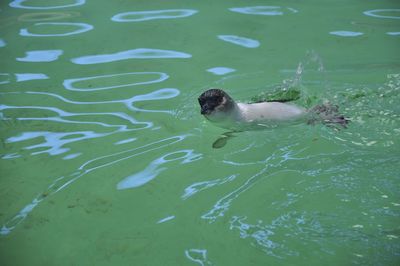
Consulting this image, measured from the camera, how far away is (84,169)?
4969mm

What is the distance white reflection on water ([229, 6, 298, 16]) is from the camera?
8.76 m

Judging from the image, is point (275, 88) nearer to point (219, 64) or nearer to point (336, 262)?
point (219, 64)

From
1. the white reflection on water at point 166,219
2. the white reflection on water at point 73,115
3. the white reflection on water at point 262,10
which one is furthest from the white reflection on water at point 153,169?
the white reflection on water at point 262,10

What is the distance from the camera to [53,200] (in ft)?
14.9

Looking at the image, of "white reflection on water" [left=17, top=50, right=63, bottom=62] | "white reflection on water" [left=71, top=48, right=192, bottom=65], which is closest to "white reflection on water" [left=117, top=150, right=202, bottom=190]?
"white reflection on water" [left=71, top=48, right=192, bottom=65]

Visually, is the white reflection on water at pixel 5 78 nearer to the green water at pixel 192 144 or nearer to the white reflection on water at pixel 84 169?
the green water at pixel 192 144

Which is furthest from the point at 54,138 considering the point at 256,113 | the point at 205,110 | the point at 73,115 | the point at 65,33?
the point at 65,33

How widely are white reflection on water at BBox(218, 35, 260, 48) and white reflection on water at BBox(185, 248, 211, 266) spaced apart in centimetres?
440

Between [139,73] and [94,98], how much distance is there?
0.85m

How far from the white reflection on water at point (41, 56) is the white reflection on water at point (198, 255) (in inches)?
183

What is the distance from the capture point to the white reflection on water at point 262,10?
8.76m

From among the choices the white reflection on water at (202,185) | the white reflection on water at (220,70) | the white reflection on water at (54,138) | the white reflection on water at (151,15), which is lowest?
the white reflection on water at (202,185)

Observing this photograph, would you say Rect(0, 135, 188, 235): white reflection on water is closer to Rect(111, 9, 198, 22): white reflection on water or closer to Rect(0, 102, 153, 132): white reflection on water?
Rect(0, 102, 153, 132): white reflection on water

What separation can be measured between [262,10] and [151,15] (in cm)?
189
